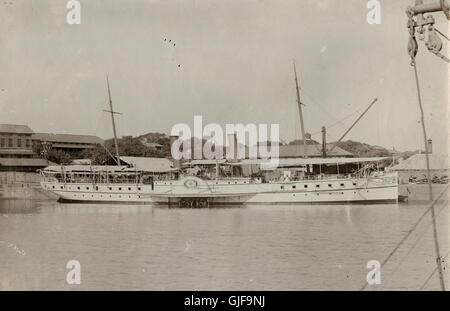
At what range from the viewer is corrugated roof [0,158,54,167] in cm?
1629

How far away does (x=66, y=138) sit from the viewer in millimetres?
15422

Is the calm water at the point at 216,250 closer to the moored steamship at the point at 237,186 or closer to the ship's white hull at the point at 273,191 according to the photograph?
the moored steamship at the point at 237,186

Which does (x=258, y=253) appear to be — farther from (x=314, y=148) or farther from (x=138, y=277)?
(x=314, y=148)

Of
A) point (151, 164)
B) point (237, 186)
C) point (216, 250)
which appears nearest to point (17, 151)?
point (151, 164)

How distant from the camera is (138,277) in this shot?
10680mm

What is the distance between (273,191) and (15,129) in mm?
11928

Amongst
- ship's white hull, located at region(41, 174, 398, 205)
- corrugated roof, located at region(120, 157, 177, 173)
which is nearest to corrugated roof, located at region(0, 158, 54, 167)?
corrugated roof, located at region(120, 157, 177, 173)

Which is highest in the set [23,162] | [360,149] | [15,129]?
[15,129]

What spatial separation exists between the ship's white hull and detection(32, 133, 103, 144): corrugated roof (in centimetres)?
578

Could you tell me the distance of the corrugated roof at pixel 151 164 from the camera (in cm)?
2042

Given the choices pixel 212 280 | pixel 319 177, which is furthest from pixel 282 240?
pixel 319 177

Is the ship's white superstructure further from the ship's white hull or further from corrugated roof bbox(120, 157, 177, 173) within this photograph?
corrugated roof bbox(120, 157, 177, 173)

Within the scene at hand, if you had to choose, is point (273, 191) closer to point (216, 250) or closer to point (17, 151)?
point (216, 250)
